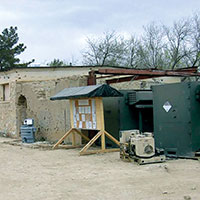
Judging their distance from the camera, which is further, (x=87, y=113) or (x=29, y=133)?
(x=29, y=133)

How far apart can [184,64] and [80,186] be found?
24024 millimetres

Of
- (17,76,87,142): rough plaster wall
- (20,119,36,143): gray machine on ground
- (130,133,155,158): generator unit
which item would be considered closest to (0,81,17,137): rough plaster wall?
(17,76,87,142): rough plaster wall

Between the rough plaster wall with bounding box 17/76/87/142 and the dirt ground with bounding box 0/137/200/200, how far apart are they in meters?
3.66

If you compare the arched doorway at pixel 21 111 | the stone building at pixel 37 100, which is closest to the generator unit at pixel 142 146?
the stone building at pixel 37 100

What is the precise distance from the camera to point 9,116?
17.4m

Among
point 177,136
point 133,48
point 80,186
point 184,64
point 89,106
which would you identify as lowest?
point 80,186

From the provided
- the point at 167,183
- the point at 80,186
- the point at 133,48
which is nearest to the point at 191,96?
the point at 167,183

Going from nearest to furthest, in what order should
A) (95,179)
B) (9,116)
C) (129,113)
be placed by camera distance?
(95,179) < (129,113) < (9,116)

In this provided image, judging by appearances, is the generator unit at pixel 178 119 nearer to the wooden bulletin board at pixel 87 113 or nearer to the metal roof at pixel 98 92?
the metal roof at pixel 98 92

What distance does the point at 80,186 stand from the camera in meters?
6.74

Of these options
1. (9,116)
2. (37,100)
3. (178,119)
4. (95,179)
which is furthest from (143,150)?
(9,116)

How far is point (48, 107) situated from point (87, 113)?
3.89m

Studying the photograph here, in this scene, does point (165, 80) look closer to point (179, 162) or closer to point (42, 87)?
point (42, 87)

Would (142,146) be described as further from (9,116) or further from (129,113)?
(9,116)
